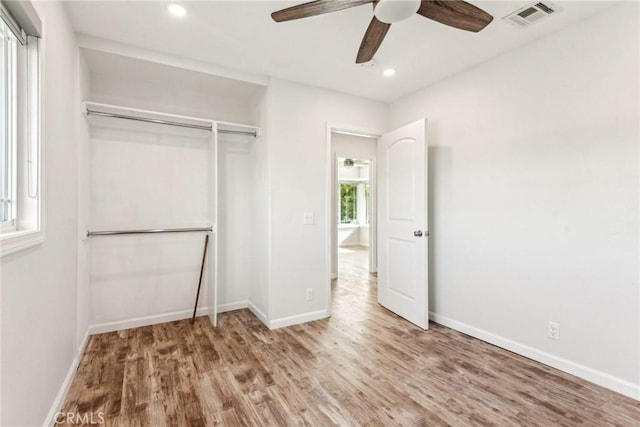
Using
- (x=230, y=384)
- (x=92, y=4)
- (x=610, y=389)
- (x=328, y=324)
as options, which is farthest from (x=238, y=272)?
(x=610, y=389)

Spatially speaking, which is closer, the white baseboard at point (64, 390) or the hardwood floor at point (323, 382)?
the white baseboard at point (64, 390)

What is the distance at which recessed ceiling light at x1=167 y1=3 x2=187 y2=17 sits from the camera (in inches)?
80.3

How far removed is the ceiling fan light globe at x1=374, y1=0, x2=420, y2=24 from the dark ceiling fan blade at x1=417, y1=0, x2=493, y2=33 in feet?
0.21

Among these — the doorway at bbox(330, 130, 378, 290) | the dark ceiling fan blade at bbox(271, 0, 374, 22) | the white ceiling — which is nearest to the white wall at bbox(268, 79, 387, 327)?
the white ceiling

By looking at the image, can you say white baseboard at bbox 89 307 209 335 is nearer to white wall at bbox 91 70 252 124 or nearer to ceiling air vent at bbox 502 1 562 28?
white wall at bbox 91 70 252 124

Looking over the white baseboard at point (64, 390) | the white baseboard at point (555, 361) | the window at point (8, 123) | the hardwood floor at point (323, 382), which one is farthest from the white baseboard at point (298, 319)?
the window at point (8, 123)

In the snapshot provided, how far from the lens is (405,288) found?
336 centimetres

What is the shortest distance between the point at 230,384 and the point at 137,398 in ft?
1.90

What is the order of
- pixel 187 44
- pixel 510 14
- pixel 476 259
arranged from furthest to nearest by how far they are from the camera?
1. pixel 476 259
2. pixel 187 44
3. pixel 510 14

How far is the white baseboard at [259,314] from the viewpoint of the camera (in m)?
3.20

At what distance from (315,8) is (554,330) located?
112 inches

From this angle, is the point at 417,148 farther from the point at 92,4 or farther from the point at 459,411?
the point at 92,4

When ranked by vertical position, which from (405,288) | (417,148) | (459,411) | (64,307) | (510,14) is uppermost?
(510,14)

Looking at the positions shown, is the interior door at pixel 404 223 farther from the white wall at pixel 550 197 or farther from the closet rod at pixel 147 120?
the closet rod at pixel 147 120
